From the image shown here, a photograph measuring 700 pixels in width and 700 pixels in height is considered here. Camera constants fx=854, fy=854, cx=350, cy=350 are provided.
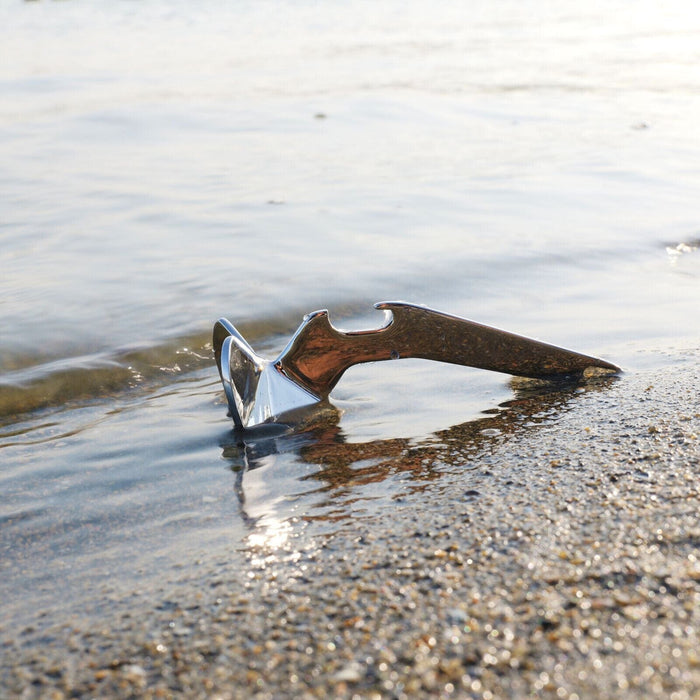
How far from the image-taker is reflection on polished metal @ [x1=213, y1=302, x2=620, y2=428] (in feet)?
7.98

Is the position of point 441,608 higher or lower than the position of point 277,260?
lower

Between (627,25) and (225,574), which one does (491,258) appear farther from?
(627,25)

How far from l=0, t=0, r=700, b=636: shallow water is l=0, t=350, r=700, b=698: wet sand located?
15 cm

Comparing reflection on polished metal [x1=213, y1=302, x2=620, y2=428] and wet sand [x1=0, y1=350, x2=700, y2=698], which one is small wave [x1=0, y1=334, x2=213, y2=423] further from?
wet sand [x1=0, y1=350, x2=700, y2=698]

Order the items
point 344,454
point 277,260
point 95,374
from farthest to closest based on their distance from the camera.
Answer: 1. point 277,260
2. point 95,374
3. point 344,454

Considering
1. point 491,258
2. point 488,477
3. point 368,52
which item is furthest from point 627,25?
point 488,477

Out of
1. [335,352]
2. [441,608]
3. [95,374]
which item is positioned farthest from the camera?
[95,374]

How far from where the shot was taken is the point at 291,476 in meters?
2.26

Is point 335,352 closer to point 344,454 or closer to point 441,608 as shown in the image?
point 344,454

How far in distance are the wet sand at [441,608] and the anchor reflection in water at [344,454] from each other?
0.42 ft

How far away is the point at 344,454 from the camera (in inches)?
94.7

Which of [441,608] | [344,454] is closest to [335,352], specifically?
[344,454]

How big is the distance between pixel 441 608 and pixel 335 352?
3.62 feet

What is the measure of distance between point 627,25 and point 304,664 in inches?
767
